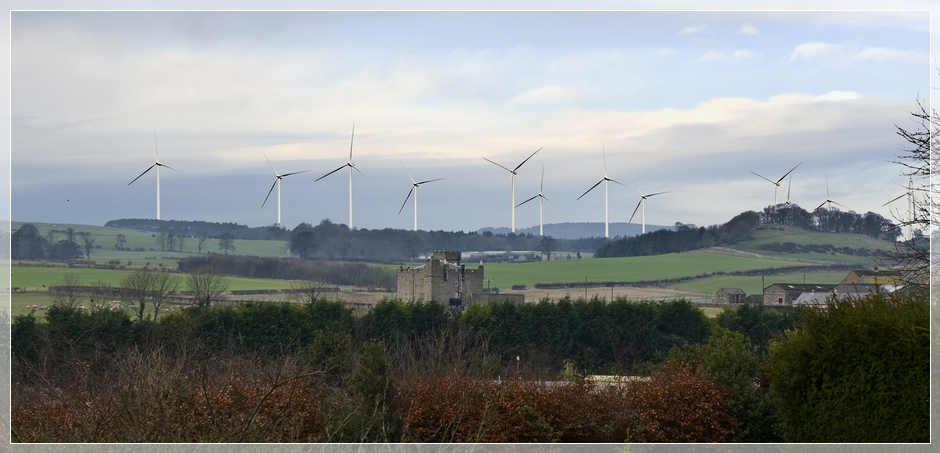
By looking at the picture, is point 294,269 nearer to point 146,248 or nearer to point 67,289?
point 146,248

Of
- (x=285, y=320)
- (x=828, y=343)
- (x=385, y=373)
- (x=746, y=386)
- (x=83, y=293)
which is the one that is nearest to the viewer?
(x=828, y=343)

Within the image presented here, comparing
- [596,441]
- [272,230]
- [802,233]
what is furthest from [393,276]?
[596,441]

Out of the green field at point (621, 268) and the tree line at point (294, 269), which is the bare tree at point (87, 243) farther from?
the green field at point (621, 268)

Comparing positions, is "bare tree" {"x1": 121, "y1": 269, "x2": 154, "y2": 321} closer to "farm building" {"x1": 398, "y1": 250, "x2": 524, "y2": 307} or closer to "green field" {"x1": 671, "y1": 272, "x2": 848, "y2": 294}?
"farm building" {"x1": 398, "y1": 250, "x2": 524, "y2": 307}

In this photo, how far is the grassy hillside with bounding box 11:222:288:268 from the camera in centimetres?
10281

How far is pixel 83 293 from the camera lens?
245ft

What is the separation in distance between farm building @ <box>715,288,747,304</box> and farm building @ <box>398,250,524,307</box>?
2225 cm

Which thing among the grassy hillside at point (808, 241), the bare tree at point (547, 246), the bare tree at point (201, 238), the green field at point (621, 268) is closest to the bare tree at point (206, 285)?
the bare tree at point (201, 238)

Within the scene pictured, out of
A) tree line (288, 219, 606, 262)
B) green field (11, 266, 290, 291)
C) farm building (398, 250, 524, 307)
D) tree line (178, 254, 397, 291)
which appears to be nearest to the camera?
green field (11, 266, 290, 291)

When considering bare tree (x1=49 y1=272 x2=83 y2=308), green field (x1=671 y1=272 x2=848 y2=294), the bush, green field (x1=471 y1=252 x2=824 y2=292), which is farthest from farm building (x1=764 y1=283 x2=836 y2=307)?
the bush

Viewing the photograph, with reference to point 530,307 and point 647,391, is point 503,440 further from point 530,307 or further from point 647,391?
point 530,307

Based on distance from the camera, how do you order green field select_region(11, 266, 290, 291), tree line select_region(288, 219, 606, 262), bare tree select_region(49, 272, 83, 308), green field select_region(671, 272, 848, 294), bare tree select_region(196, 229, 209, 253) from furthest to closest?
tree line select_region(288, 219, 606, 262)
bare tree select_region(196, 229, 209, 253)
green field select_region(671, 272, 848, 294)
green field select_region(11, 266, 290, 291)
bare tree select_region(49, 272, 83, 308)

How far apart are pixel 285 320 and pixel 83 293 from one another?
29.4 m

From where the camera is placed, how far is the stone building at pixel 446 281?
86.9m
